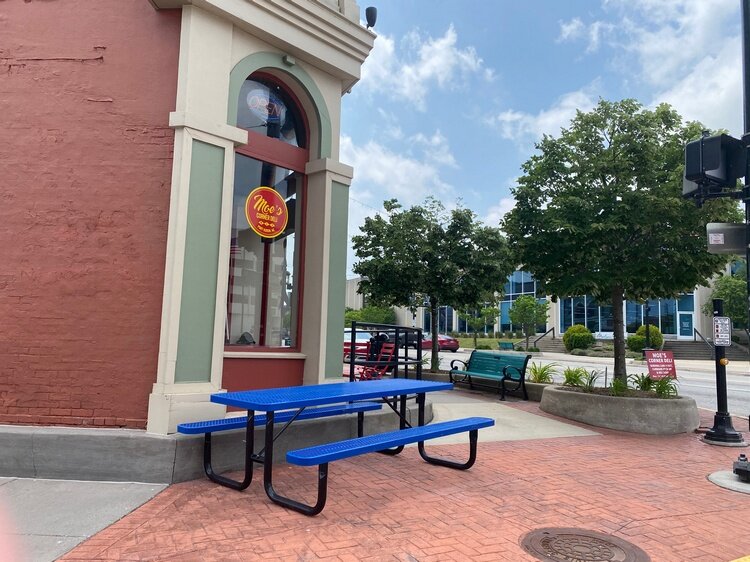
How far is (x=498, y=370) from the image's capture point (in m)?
11.7

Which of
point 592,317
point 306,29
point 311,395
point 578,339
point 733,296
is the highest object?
point 306,29

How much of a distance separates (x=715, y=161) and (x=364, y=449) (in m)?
4.86

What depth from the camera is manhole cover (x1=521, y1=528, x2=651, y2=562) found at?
3580 mm

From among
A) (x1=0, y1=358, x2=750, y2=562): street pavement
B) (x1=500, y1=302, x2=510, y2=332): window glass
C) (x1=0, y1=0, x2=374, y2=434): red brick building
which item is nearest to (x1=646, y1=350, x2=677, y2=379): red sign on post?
(x1=0, y1=358, x2=750, y2=562): street pavement

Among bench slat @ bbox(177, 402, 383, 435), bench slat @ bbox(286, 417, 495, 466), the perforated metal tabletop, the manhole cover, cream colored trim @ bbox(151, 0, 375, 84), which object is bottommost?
the manhole cover

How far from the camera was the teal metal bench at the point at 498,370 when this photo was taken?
11.0 meters

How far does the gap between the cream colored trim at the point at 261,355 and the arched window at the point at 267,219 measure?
0.59ft

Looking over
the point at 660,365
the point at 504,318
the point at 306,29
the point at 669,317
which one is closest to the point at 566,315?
the point at 669,317

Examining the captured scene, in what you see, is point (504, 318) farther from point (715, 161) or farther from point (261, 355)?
point (261, 355)

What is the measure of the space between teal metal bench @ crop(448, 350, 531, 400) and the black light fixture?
21.2 feet

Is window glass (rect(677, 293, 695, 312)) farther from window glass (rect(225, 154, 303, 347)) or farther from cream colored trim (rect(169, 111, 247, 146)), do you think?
cream colored trim (rect(169, 111, 247, 146))

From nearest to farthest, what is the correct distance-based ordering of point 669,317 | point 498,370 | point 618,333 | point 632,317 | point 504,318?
point 618,333 → point 498,370 → point 669,317 → point 632,317 → point 504,318

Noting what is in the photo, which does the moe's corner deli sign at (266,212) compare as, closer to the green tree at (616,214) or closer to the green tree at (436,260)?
the green tree at (616,214)

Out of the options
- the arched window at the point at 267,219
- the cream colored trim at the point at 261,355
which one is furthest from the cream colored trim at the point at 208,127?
the cream colored trim at the point at 261,355
